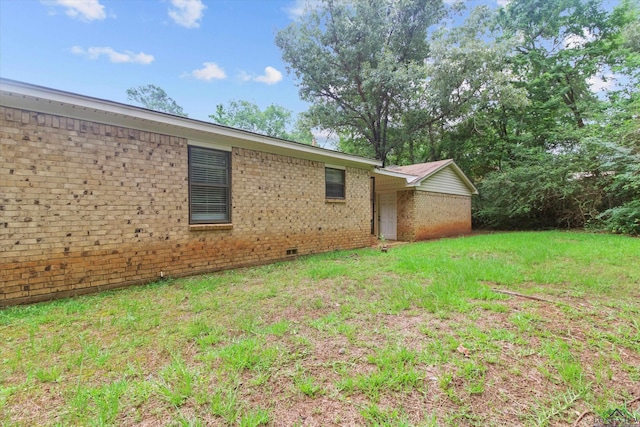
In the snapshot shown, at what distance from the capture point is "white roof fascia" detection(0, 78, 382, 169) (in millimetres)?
3889

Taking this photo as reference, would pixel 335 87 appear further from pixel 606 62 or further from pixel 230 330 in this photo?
pixel 230 330

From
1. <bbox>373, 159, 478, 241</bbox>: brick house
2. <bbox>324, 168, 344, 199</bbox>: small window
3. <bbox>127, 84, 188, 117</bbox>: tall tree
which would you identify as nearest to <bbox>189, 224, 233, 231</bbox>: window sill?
<bbox>324, 168, 344, 199</bbox>: small window

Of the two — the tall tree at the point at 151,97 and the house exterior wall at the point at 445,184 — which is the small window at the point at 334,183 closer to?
the house exterior wall at the point at 445,184

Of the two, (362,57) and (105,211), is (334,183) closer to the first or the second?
(105,211)

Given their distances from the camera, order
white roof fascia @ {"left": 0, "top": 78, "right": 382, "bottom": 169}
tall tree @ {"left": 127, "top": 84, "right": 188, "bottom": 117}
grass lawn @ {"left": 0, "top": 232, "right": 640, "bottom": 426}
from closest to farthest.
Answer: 1. grass lawn @ {"left": 0, "top": 232, "right": 640, "bottom": 426}
2. white roof fascia @ {"left": 0, "top": 78, "right": 382, "bottom": 169}
3. tall tree @ {"left": 127, "top": 84, "right": 188, "bottom": 117}

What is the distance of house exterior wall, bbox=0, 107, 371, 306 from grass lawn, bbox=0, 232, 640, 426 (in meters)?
0.55

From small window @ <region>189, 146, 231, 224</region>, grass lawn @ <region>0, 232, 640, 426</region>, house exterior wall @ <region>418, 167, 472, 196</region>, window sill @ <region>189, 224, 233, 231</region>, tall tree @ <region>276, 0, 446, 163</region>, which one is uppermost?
tall tree @ <region>276, 0, 446, 163</region>

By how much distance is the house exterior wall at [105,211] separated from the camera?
3.99 m

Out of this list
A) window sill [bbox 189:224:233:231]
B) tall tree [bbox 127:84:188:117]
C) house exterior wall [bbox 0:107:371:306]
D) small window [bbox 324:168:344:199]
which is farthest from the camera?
tall tree [bbox 127:84:188:117]

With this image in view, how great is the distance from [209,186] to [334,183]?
13.2ft

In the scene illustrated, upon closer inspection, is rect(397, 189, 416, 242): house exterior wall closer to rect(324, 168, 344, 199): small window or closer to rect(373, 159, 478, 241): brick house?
rect(373, 159, 478, 241): brick house

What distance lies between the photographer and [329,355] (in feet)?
8.24

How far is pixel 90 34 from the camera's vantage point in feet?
44.5

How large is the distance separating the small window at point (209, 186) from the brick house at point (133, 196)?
0.02 meters
